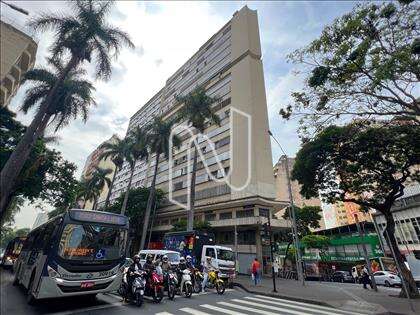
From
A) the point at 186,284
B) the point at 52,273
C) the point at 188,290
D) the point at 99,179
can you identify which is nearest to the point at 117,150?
the point at 99,179

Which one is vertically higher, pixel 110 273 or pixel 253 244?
pixel 253 244

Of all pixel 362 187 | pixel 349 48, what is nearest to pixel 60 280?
pixel 349 48

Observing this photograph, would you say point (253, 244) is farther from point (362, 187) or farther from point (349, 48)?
point (349, 48)

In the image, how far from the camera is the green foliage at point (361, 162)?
1357cm

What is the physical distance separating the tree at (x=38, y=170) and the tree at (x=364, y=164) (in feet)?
70.1

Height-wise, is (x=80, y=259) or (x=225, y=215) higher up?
(x=225, y=215)

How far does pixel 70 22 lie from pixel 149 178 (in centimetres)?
4757

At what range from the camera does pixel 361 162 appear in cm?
1473

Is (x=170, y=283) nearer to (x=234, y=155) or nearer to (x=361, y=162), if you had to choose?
(x=361, y=162)

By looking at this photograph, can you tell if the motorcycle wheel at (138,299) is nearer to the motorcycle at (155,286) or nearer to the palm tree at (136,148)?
the motorcycle at (155,286)

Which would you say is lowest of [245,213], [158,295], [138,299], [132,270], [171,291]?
[138,299]

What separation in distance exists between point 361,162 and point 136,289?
44.1 feet

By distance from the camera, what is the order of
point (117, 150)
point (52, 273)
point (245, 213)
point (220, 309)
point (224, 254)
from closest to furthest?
point (52, 273) → point (220, 309) → point (224, 254) → point (245, 213) → point (117, 150)

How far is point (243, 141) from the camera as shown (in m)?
36.8
